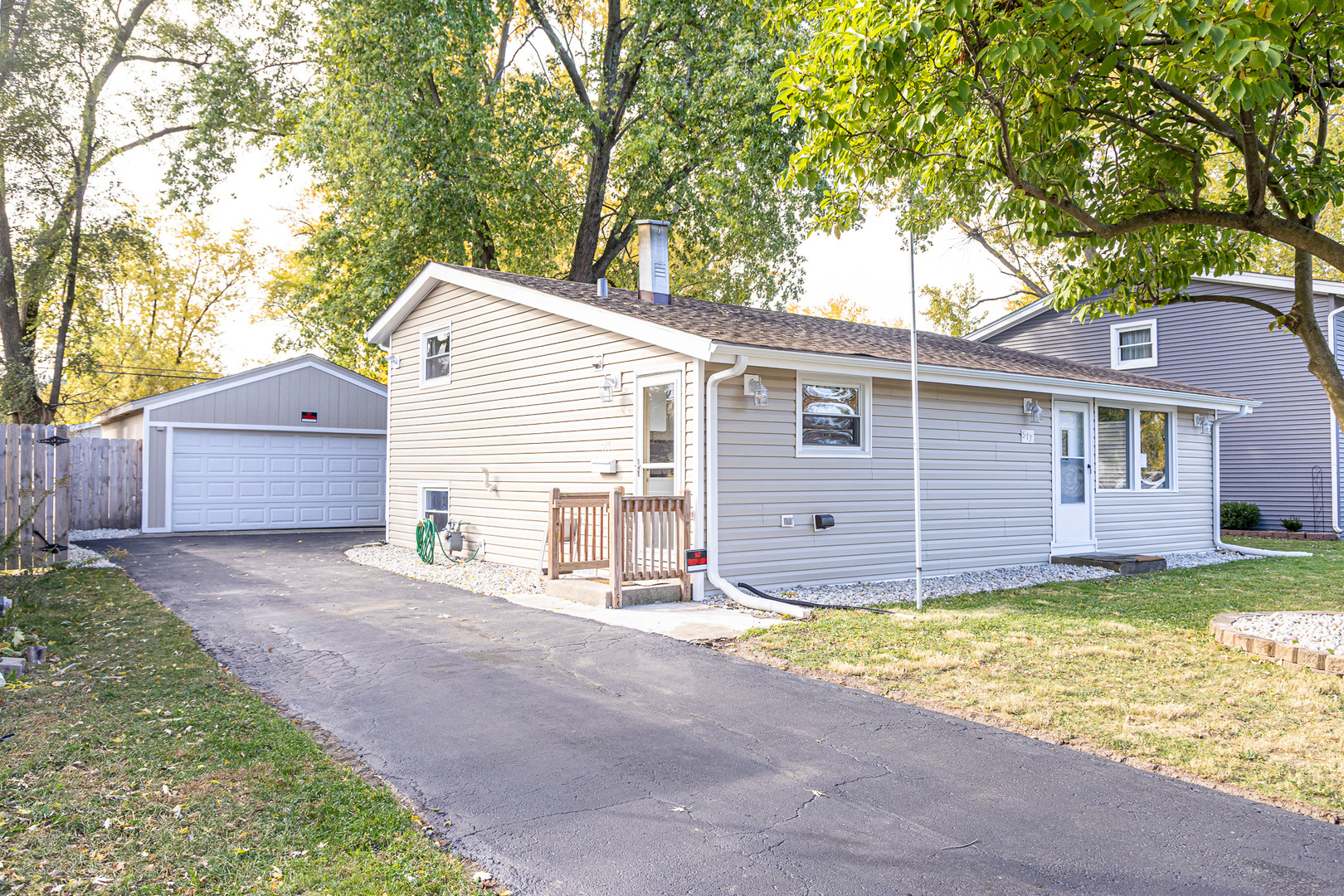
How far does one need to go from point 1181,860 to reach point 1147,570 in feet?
31.0

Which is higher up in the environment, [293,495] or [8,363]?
[8,363]

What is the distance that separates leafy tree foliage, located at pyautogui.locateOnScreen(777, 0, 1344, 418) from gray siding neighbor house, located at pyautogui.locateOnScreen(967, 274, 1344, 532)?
10.6 m

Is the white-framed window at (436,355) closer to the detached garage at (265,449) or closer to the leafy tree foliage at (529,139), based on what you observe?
the leafy tree foliage at (529,139)

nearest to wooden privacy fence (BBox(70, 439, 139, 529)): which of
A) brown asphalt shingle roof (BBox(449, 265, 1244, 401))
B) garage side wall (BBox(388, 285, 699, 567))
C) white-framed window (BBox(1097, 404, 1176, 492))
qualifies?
garage side wall (BBox(388, 285, 699, 567))

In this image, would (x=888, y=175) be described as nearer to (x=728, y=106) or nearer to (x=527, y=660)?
(x=527, y=660)

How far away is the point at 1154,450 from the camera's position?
13453mm

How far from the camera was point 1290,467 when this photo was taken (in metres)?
17.2

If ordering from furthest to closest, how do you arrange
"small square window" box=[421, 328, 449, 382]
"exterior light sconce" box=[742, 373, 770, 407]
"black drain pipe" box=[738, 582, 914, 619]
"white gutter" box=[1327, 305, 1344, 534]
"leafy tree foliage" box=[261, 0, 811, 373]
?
1. "white gutter" box=[1327, 305, 1344, 534]
2. "leafy tree foliage" box=[261, 0, 811, 373]
3. "small square window" box=[421, 328, 449, 382]
4. "exterior light sconce" box=[742, 373, 770, 407]
5. "black drain pipe" box=[738, 582, 914, 619]

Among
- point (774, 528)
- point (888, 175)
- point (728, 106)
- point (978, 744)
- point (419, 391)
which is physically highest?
point (728, 106)

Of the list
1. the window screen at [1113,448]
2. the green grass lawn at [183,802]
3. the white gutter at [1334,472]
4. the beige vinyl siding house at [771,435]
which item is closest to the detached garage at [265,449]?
the beige vinyl siding house at [771,435]

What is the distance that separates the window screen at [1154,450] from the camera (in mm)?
13195

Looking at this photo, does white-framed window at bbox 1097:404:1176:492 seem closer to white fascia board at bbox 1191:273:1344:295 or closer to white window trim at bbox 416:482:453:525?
white fascia board at bbox 1191:273:1344:295

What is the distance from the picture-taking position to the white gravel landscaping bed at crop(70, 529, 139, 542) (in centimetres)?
1596

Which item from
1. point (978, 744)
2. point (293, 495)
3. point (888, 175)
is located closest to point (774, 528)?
point (888, 175)
